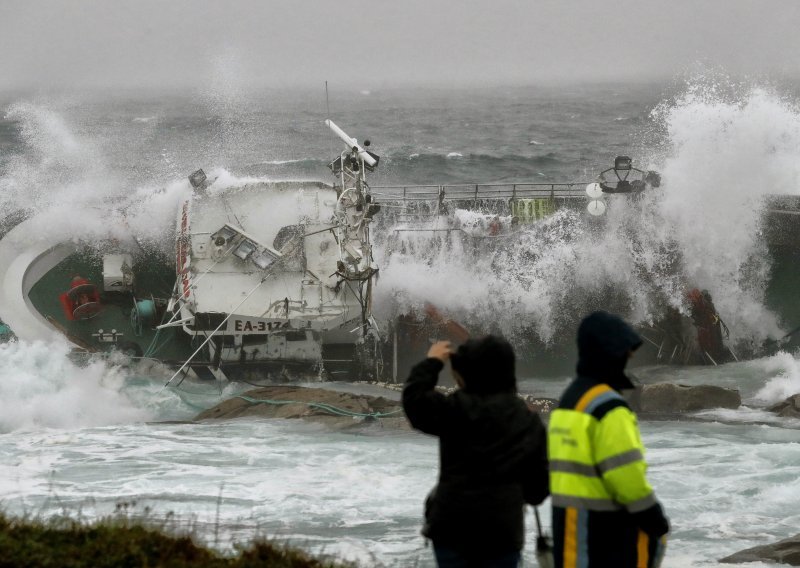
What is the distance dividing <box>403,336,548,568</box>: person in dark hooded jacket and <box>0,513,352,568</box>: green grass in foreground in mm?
1602

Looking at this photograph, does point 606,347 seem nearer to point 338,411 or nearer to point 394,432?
point 394,432

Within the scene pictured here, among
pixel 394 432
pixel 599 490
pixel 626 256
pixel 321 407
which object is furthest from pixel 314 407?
pixel 599 490

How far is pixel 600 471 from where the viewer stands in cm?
488

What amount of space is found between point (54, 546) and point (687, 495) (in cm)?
799

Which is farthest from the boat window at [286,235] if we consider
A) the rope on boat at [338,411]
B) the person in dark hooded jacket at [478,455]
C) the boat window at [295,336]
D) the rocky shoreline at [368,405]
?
the person in dark hooded jacket at [478,455]

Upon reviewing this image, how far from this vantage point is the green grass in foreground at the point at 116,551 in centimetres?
620

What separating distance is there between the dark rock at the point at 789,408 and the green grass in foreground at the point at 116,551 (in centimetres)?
1247

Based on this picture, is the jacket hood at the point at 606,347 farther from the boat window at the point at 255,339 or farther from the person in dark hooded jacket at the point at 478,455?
the boat window at the point at 255,339

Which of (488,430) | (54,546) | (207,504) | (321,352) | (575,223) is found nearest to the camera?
(488,430)

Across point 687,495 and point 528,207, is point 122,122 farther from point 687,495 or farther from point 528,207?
point 687,495

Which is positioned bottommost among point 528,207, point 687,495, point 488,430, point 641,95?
point 687,495

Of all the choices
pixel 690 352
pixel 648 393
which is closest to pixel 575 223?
pixel 690 352

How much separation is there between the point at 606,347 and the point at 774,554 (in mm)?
5528

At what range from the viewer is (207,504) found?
38.8ft
